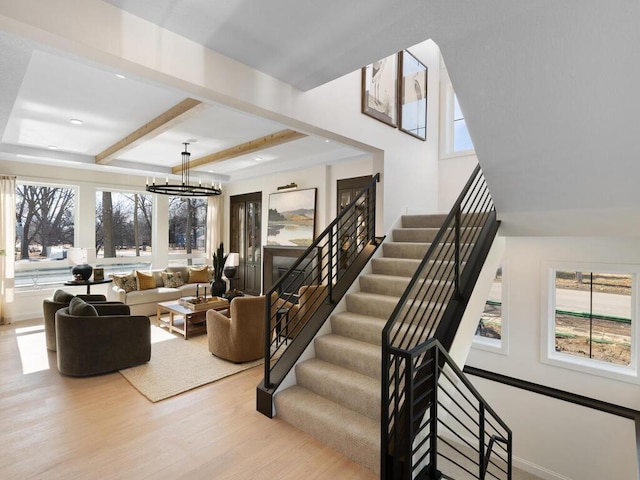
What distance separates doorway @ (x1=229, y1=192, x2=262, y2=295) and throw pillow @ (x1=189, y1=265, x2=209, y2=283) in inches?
40.8

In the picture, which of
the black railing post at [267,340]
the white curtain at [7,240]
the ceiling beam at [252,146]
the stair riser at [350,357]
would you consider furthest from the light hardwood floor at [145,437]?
the ceiling beam at [252,146]

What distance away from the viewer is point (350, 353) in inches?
117

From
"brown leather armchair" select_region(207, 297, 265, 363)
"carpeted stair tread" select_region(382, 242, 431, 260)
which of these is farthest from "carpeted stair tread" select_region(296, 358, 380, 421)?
"carpeted stair tread" select_region(382, 242, 431, 260)

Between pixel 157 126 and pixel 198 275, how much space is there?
12.9 feet

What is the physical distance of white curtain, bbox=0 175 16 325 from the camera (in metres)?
5.72

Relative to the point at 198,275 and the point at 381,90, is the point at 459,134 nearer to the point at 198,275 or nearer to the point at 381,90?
the point at 381,90

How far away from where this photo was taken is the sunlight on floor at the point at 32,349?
390cm

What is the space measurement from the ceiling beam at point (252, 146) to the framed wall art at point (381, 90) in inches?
36.9

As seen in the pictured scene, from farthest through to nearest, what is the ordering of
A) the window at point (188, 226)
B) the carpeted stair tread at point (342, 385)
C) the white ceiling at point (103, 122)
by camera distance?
the window at point (188, 226) < the white ceiling at point (103, 122) < the carpeted stair tread at point (342, 385)

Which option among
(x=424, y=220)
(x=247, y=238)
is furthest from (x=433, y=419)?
(x=247, y=238)

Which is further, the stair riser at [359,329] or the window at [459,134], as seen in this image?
the window at [459,134]

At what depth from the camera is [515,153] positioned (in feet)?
7.71

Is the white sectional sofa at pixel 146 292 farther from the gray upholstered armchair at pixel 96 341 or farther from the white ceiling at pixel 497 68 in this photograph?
the white ceiling at pixel 497 68

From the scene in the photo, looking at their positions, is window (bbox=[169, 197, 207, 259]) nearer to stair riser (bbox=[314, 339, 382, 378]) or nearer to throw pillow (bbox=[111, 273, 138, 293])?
throw pillow (bbox=[111, 273, 138, 293])
